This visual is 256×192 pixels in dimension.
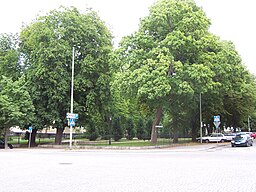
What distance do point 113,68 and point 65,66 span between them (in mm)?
6778

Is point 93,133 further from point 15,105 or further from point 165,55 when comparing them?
point 165,55

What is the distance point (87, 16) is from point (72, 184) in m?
32.0

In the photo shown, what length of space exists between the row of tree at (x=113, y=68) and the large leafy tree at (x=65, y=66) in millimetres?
118

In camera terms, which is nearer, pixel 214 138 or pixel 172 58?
pixel 172 58

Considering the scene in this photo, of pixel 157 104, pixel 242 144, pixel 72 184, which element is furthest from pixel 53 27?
pixel 72 184

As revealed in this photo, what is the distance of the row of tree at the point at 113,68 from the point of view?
98.9 feet

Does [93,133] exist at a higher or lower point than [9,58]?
lower

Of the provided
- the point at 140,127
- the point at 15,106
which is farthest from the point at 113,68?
the point at 140,127

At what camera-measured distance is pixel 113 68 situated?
34375 mm

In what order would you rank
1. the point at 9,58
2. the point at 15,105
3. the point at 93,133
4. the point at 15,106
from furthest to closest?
the point at 93,133 < the point at 9,58 < the point at 15,105 < the point at 15,106

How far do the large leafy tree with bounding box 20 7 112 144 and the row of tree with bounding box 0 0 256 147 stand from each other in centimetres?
12

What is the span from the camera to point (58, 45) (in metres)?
35.1

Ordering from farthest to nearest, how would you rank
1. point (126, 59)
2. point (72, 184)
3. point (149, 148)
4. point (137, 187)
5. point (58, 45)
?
point (58, 45) → point (126, 59) → point (149, 148) → point (72, 184) → point (137, 187)

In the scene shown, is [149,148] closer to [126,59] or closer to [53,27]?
[126,59]
